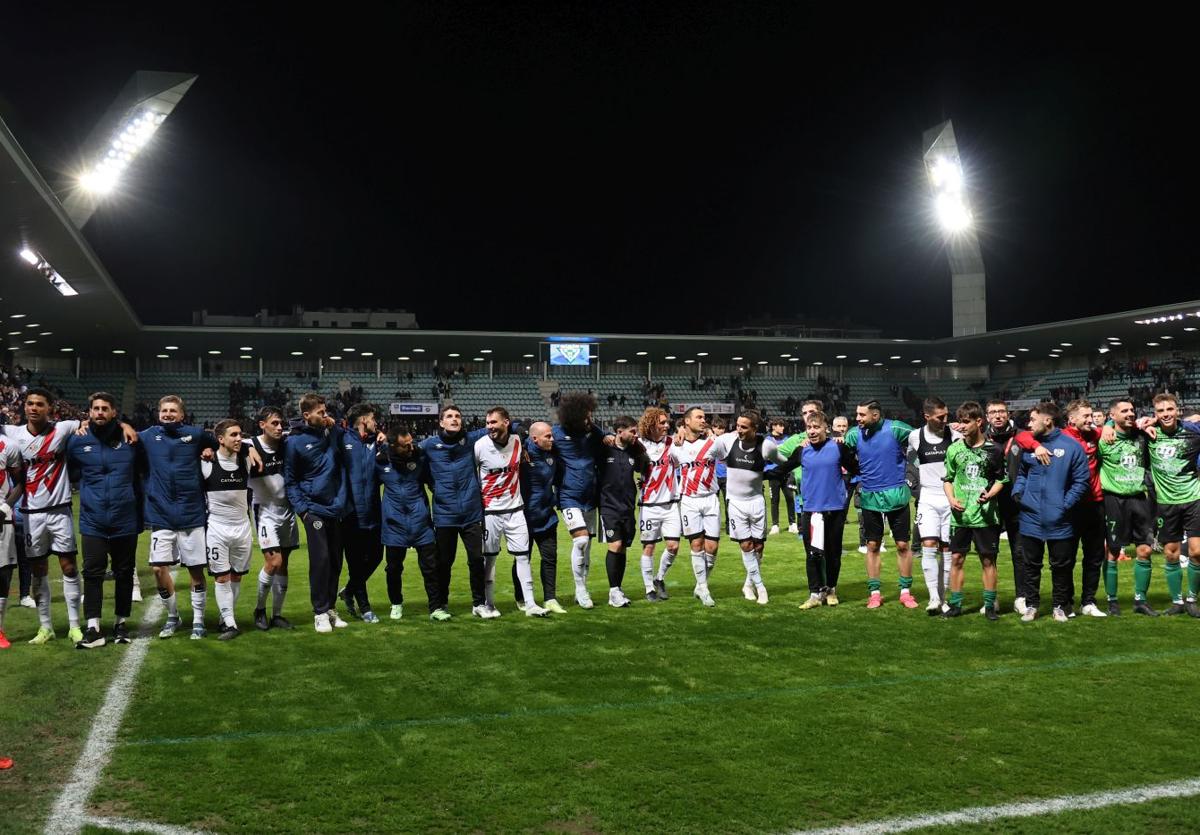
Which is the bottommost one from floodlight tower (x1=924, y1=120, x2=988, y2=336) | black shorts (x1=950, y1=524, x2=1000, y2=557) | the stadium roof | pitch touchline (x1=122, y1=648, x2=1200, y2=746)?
pitch touchline (x1=122, y1=648, x2=1200, y2=746)

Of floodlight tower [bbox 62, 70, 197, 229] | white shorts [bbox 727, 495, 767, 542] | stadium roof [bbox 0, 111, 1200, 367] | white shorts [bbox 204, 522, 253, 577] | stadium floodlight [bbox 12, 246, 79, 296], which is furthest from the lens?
floodlight tower [bbox 62, 70, 197, 229]

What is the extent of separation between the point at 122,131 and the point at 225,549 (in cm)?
3856

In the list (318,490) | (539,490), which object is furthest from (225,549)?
(539,490)

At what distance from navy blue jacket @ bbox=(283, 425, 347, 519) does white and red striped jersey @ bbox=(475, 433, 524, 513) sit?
1338mm

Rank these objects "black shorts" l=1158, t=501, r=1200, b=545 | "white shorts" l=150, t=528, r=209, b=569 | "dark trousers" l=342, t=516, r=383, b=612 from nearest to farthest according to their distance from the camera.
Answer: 1. "white shorts" l=150, t=528, r=209, b=569
2. "black shorts" l=1158, t=501, r=1200, b=545
3. "dark trousers" l=342, t=516, r=383, b=612

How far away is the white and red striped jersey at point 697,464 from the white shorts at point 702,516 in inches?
2.3

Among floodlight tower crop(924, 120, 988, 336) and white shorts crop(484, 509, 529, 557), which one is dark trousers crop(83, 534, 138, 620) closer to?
white shorts crop(484, 509, 529, 557)

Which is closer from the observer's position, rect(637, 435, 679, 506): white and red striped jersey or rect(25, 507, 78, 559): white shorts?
rect(25, 507, 78, 559): white shorts

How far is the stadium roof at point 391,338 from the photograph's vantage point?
2864 cm

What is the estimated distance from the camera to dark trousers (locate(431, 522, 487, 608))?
8743 millimetres

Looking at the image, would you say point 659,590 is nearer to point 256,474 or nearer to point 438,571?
point 438,571

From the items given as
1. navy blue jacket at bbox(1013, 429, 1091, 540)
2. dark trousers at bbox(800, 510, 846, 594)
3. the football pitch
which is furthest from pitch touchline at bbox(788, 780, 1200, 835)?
dark trousers at bbox(800, 510, 846, 594)

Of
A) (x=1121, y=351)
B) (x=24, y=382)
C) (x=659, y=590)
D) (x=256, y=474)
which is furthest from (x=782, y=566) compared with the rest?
(x=1121, y=351)

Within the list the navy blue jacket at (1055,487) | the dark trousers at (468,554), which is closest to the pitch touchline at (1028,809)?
the navy blue jacket at (1055,487)
